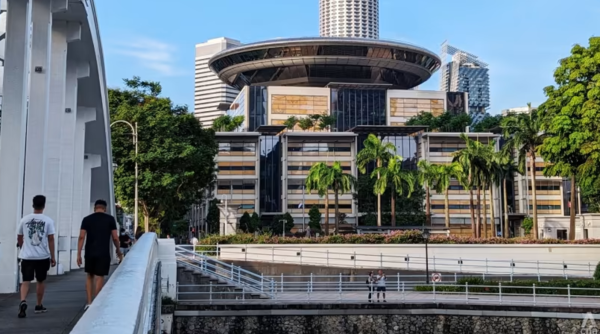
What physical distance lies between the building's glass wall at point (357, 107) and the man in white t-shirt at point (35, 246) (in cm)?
9965

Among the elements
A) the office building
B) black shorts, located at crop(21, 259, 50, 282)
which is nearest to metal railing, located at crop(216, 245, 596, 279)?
black shorts, located at crop(21, 259, 50, 282)

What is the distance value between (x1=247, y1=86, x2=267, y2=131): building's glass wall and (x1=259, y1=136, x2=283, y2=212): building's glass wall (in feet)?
57.7

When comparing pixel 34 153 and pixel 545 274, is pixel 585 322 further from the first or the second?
pixel 34 153

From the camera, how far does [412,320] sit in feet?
82.2

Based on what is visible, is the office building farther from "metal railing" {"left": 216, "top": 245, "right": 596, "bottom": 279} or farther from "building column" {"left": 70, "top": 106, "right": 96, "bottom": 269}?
"building column" {"left": 70, "top": 106, "right": 96, "bottom": 269}

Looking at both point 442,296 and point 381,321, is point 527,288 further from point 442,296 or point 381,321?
point 381,321

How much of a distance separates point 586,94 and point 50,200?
29617 millimetres

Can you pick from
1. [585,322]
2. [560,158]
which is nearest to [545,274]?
[560,158]

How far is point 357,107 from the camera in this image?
361 feet

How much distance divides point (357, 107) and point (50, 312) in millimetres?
102906

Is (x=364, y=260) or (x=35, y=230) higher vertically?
(x=35, y=230)

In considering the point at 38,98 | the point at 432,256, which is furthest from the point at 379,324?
the point at 432,256

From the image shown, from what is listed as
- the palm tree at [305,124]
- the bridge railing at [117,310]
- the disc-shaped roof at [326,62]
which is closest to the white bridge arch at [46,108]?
the bridge railing at [117,310]

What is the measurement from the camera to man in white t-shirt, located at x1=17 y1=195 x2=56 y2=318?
27.3 ft
